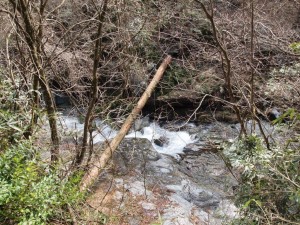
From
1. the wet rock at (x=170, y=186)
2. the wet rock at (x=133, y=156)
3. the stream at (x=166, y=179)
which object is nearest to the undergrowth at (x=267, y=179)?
the stream at (x=166, y=179)

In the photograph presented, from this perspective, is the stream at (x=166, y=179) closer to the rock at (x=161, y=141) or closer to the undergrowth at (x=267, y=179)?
the rock at (x=161, y=141)

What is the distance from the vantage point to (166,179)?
6.66 metres

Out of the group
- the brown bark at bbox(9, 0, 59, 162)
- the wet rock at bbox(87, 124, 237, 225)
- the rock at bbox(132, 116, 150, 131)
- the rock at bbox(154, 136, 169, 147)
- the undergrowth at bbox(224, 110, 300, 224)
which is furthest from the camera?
the rock at bbox(132, 116, 150, 131)

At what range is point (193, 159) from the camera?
24.3 feet

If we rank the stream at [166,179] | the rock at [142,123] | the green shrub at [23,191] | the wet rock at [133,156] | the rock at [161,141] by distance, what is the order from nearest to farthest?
Result: the green shrub at [23,191]
the stream at [166,179]
the wet rock at [133,156]
the rock at [161,141]
the rock at [142,123]

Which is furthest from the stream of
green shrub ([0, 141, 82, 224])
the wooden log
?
green shrub ([0, 141, 82, 224])

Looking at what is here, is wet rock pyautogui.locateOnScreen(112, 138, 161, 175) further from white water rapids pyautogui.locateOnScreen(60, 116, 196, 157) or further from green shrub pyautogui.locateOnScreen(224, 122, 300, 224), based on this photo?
green shrub pyautogui.locateOnScreen(224, 122, 300, 224)

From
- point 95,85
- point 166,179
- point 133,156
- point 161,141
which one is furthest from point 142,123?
point 95,85

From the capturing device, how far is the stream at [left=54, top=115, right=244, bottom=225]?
537 centimetres

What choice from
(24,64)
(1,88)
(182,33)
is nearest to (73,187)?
(1,88)

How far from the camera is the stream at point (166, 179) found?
211 inches

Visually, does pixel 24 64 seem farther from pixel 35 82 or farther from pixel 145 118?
pixel 145 118

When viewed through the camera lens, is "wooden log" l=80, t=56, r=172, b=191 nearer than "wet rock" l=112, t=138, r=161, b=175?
Yes

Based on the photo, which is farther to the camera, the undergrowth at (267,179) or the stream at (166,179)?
the stream at (166,179)
